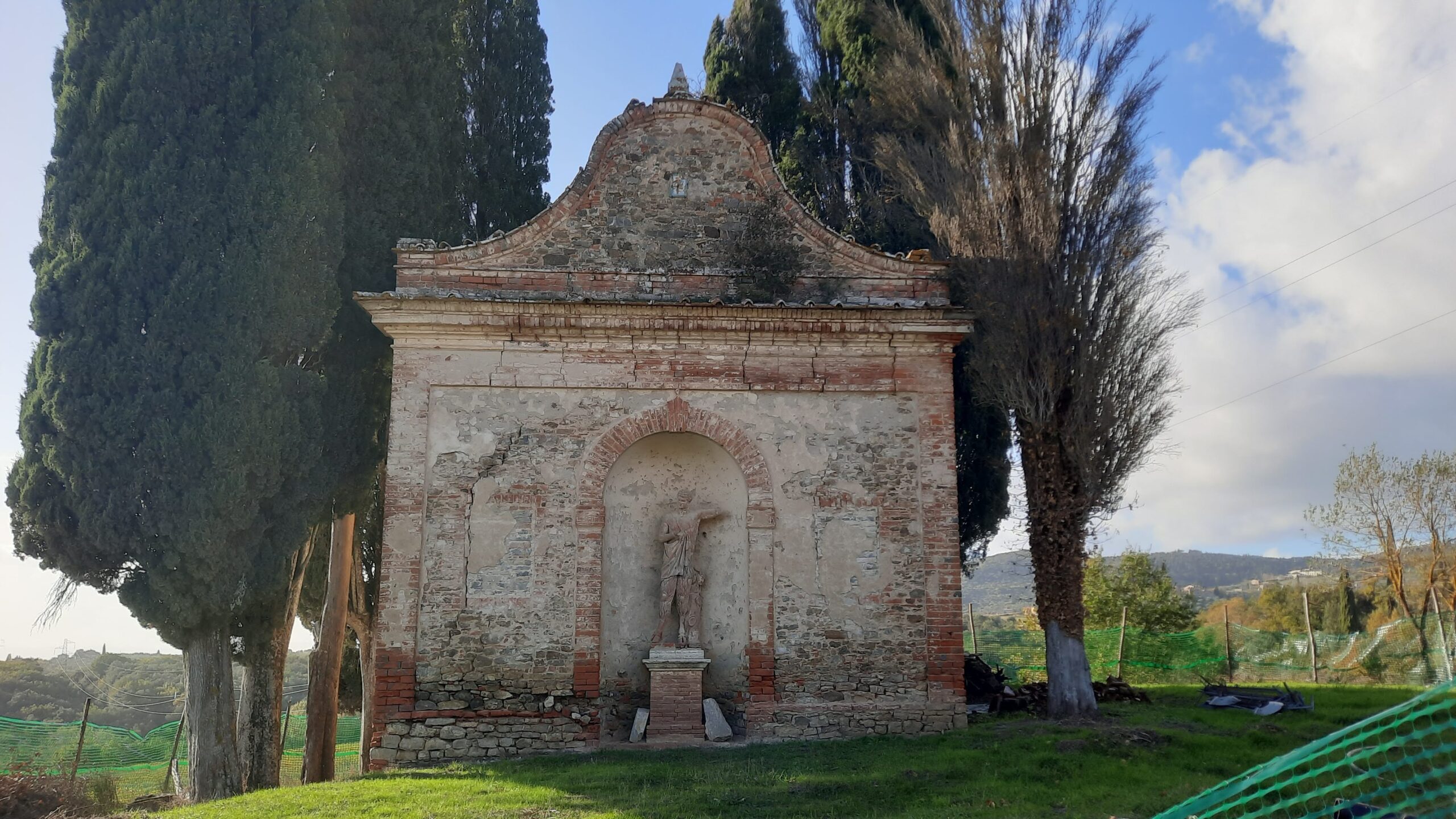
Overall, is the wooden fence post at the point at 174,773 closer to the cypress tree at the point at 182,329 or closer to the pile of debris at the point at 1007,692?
the cypress tree at the point at 182,329

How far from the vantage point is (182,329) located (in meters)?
11.8

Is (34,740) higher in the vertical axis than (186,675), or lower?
lower

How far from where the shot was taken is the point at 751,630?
11766mm

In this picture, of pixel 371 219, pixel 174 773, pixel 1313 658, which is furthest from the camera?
pixel 1313 658

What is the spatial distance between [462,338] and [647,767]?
5.60m

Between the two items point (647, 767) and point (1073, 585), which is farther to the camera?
point (1073, 585)

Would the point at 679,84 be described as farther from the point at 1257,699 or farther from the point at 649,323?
the point at 1257,699

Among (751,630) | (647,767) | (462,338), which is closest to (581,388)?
(462,338)

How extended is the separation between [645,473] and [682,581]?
162cm

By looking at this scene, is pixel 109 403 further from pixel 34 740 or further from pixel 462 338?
pixel 34 740

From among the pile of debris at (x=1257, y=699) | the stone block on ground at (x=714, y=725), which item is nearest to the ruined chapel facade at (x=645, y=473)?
the stone block on ground at (x=714, y=725)

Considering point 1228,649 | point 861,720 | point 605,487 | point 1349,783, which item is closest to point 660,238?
point 605,487

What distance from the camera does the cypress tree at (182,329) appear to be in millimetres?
11406

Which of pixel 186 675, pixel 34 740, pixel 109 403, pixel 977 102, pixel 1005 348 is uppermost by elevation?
pixel 977 102
